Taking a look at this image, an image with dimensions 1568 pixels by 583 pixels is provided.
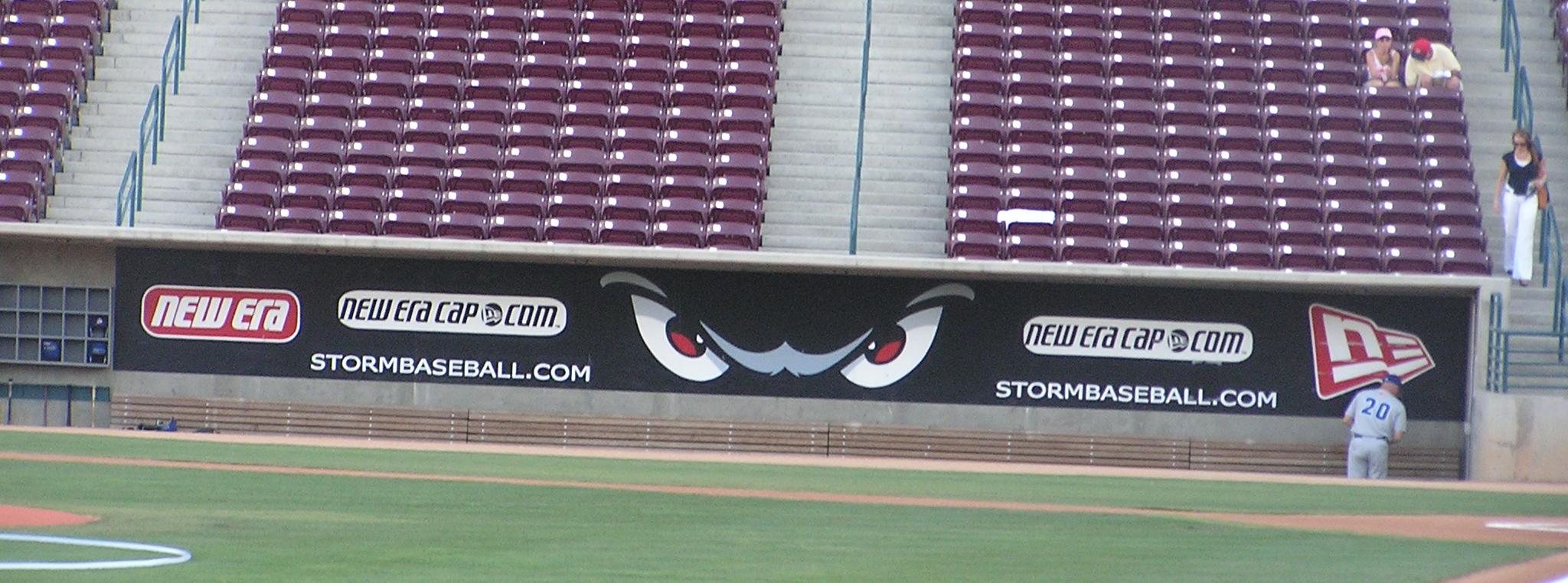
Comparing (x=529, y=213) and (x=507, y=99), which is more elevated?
(x=507, y=99)

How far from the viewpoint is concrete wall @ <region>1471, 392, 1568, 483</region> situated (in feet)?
54.0

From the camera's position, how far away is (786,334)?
1794 centimetres

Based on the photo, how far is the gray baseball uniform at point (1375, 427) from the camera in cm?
1662

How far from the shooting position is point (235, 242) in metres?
17.2

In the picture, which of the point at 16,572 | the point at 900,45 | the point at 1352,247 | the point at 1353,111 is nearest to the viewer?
the point at 16,572

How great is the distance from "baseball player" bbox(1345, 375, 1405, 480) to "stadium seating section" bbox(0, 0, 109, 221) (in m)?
13.2

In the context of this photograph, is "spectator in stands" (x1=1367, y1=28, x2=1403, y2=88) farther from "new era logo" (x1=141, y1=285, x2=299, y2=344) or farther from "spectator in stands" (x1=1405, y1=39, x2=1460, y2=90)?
"new era logo" (x1=141, y1=285, x2=299, y2=344)

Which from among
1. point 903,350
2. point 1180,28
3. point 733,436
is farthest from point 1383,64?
point 733,436

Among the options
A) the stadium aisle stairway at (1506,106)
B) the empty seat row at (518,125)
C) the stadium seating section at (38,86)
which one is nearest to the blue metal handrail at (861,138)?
the empty seat row at (518,125)

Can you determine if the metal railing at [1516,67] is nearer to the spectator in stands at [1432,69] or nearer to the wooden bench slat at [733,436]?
the spectator in stands at [1432,69]

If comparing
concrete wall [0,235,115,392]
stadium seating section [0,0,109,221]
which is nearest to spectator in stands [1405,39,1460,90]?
concrete wall [0,235,115,392]

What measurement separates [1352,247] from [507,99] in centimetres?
898

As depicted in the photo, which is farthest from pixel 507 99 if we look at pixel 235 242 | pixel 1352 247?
pixel 1352 247

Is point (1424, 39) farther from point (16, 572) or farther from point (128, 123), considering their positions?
point (16, 572)
